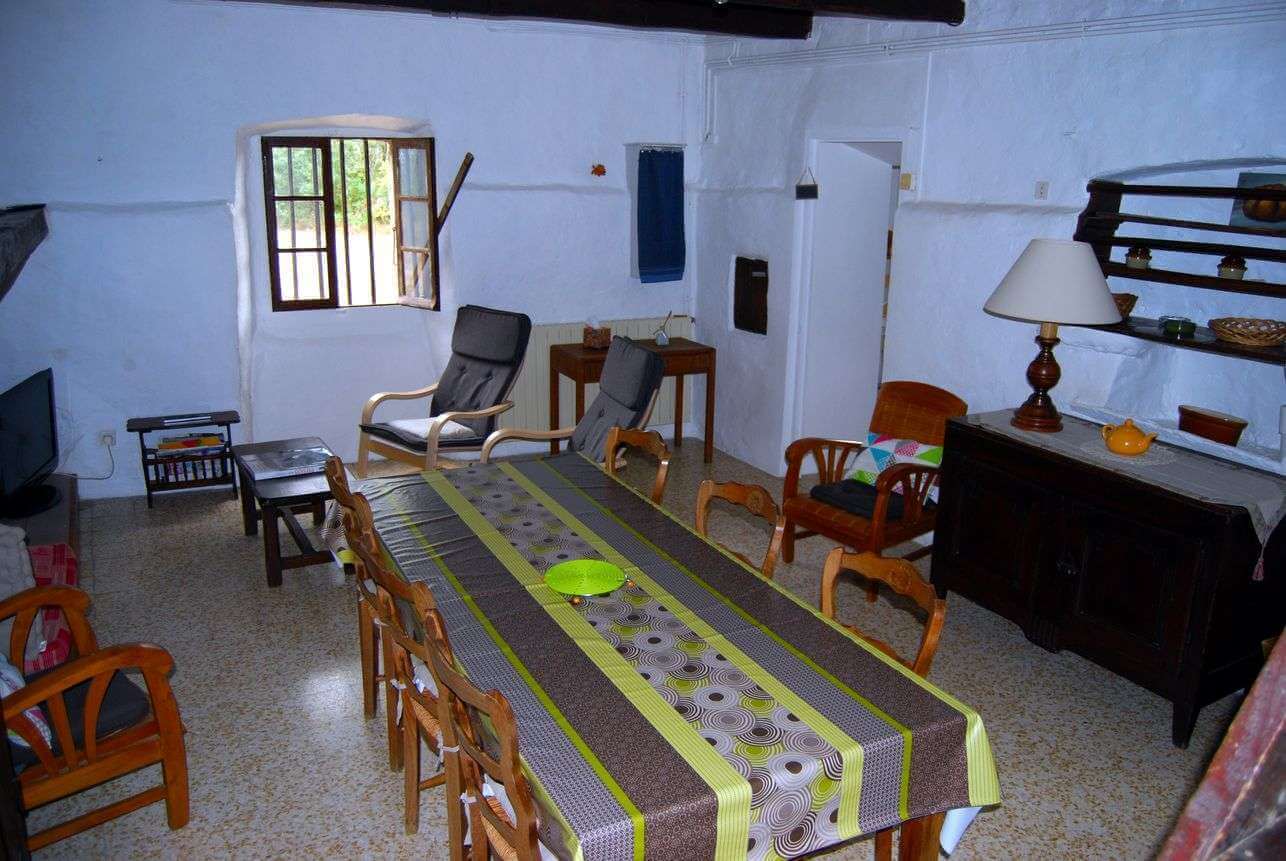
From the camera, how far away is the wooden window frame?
5.67 meters

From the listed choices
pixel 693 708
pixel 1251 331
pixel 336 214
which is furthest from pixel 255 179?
pixel 1251 331

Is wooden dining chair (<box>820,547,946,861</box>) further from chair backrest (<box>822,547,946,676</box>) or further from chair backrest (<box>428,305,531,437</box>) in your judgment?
chair backrest (<box>428,305,531,437</box>)

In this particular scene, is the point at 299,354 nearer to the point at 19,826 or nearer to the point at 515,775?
the point at 19,826

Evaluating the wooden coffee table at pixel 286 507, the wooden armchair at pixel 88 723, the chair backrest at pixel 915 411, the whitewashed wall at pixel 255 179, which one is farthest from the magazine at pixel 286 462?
the chair backrest at pixel 915 411

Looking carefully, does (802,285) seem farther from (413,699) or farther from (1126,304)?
(413,699)

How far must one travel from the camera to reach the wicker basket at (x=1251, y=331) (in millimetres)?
Answer: 3324

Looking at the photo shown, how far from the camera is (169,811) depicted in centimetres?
278

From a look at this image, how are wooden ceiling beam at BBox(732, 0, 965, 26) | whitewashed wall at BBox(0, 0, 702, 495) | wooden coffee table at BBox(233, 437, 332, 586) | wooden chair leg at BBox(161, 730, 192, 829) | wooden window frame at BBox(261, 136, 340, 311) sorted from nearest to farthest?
wooden chair leg at BBox(161, 730, 192, 829)
wooden ceiling beam at BBox(732, 0, 965, 26)
wooden coffee table at BBox(233, 437, 332, 586)
whitewashed wall at BBox(0, 0, 702, 495)
wooden window frame at BBox(261, 136, 340, 311)

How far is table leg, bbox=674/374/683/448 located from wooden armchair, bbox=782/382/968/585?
1.74m

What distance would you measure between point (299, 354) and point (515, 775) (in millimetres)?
4590

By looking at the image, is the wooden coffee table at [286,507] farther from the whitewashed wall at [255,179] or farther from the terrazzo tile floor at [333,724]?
the whitewashed wall at [255,179]

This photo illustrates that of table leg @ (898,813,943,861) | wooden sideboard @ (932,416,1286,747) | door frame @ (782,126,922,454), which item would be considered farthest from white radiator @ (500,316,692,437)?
table leg @ (898,813,943,861)

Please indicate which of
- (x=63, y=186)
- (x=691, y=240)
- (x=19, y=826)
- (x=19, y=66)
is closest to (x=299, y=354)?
(x=63, y=186)

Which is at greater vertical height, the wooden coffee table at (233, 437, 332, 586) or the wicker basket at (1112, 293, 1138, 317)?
the wicker basket at (1112, 293, 1138, 317)
